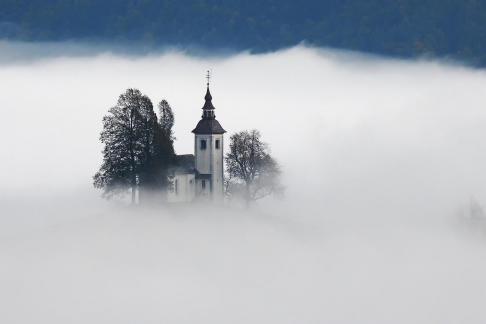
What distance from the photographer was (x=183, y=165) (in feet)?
386

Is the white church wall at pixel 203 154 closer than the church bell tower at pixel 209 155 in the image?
No

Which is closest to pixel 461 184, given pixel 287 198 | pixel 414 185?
pixel 414 185

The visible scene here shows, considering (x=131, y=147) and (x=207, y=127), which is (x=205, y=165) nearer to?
(x=207, y=127)

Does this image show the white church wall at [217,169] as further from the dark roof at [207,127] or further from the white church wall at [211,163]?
the dark roof at [207,127]

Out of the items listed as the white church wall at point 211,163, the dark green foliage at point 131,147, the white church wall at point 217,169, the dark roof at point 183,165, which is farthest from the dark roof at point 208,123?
the dark green foliage at point 131,147

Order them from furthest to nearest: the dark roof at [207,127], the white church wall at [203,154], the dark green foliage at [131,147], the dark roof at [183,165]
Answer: the white church wall at [203,154] → the dark roof at [207,127] → the dark roof at [183,165] → the dark green foliage at [131,147]

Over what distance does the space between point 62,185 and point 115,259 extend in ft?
59.3

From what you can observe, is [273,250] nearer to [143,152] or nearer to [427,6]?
[143,152]

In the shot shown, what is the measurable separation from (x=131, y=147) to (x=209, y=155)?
559 centimetres

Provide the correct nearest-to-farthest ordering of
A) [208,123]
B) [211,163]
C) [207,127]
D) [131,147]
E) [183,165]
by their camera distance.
Result: [131,147]
[207,127]
[208,123]
[211,163]
[183,165]

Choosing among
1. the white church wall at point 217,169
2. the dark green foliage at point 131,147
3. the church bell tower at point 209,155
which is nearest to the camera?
the dark green foliage at point 131,147

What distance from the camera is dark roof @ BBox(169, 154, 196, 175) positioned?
381 feet

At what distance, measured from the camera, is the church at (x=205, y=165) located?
117000mm

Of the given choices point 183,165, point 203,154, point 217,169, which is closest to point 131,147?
point 183,165
